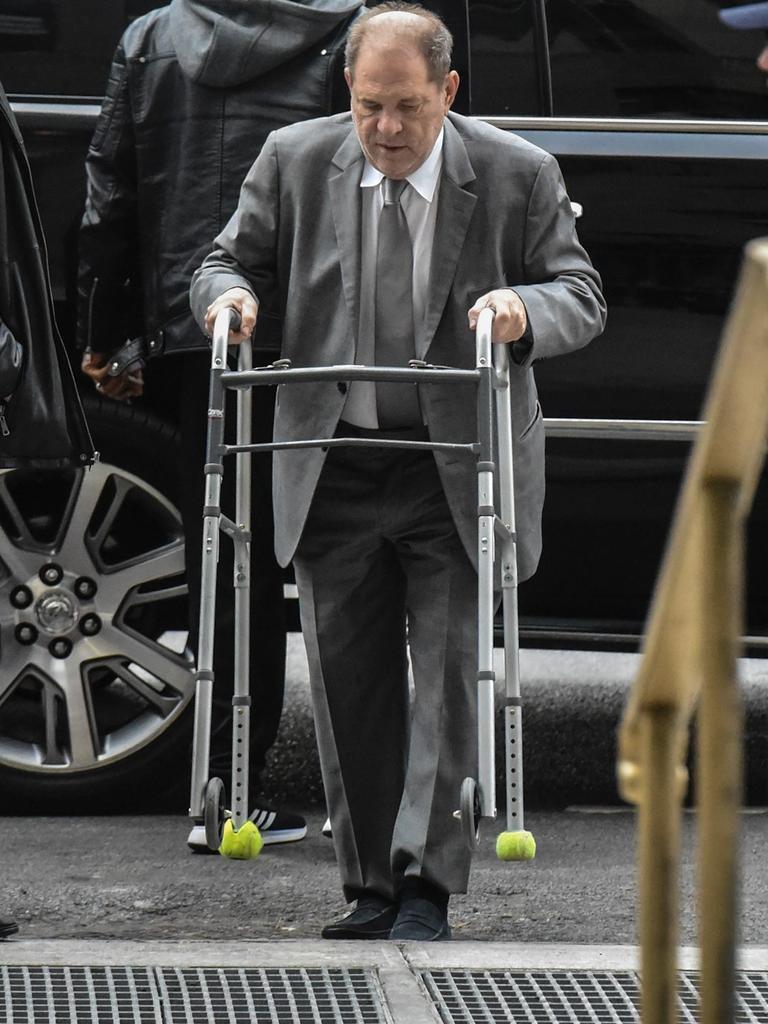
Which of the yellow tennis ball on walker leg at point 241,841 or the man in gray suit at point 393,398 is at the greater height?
the man in gray suit at point 393,398

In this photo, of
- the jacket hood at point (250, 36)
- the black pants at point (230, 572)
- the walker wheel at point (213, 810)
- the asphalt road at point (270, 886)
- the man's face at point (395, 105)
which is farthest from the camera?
the black pants at point (230, 572)

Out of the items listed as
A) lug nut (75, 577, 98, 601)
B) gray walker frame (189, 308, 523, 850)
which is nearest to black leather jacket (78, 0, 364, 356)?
lug nut (75, 577, 98, 601)

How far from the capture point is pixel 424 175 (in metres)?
3.86

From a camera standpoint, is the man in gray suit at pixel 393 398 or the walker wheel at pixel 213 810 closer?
the walker wheel at pixel 213 810

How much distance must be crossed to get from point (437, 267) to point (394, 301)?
11 centimetres

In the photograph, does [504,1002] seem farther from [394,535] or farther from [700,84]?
[700,84]

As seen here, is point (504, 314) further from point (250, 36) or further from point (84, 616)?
point (84, 616)

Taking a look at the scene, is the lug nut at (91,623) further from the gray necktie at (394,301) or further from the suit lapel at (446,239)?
the suit lapel at (446,239)

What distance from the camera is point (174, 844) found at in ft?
15.7

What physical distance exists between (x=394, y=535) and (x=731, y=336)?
2556 millimetres

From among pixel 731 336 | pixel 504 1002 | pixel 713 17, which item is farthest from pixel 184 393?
pixel 731 336

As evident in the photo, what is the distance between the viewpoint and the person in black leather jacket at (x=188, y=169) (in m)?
4.59

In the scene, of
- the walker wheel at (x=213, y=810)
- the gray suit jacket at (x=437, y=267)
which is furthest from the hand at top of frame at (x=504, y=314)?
the walker wheel at (x=213, y=810)

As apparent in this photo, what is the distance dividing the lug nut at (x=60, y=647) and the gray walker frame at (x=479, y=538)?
3.83ft
